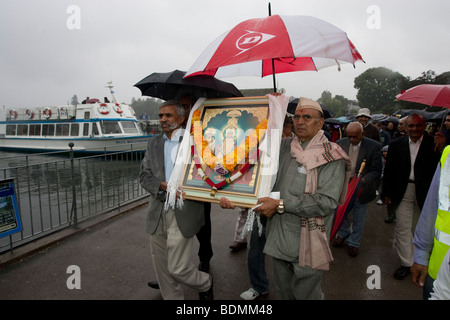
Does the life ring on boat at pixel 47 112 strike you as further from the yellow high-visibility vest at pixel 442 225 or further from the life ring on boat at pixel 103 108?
the yellow high-visibility vest at pixel 442 225

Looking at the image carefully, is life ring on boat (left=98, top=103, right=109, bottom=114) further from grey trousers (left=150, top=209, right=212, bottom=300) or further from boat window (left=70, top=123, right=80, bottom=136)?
grey trousers (left=150, top=209, right=212, bottom=300)

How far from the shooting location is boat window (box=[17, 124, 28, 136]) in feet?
68.7

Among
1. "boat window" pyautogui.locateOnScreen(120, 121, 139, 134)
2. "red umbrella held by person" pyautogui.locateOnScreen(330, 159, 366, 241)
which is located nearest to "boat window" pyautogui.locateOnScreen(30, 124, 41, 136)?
"boat window" pyautogui.locateOnScreen(120, 121, 139, 134)

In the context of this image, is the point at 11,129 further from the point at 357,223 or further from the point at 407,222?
the point at 407,222

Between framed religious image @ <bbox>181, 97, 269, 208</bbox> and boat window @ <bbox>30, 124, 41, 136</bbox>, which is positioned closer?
framed religious image @ <bbox>181, 97, 269, 208</bbox>

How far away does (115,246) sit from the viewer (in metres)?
3.94

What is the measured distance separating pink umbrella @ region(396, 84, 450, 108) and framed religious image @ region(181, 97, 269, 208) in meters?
2.96

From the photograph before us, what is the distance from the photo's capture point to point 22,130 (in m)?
21.2

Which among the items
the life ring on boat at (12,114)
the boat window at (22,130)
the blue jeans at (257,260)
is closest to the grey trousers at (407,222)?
the blue jeans at (257,260)

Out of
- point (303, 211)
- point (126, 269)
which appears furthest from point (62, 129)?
point (303, 211)

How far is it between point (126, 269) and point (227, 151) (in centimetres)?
232

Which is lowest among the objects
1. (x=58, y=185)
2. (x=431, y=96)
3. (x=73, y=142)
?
(x=58, y=185)
